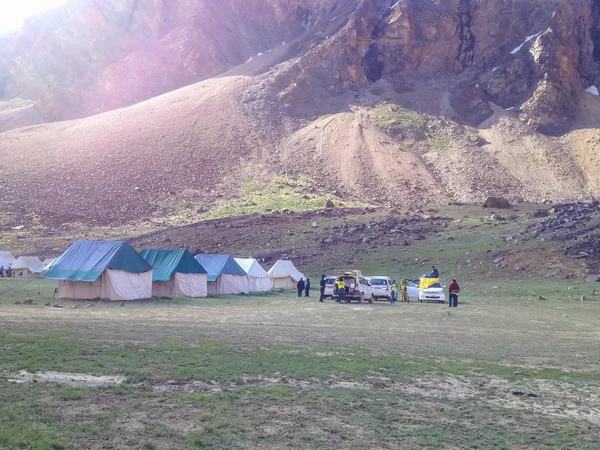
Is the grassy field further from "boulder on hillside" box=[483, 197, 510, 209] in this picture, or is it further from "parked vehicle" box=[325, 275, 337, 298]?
"boulder on hillside" box=[483, 197, 510, 209]

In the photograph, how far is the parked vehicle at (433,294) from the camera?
36.7 m

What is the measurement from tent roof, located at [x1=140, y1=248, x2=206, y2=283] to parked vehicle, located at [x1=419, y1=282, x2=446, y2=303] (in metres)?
13.1

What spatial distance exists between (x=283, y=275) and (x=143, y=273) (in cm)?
1687

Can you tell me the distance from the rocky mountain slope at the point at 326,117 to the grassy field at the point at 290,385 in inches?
2311

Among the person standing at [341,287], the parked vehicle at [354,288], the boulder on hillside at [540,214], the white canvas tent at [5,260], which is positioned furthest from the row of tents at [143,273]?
the boulder on hillside at [540,214]

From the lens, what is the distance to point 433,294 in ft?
122

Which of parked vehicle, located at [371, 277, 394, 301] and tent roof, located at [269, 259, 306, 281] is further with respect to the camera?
tent roof, located at [269, 259, 306, 281]

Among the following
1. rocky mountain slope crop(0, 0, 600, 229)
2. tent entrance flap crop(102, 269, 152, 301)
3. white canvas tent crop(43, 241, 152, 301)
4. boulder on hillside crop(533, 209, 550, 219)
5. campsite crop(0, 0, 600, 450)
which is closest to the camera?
campsite crop(0, 0, 600, 450)

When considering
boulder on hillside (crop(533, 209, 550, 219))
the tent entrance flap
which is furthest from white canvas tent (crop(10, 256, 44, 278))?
boulder on hillside (crop(533, 209, 550, 219))

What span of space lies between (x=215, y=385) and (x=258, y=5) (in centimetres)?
17111

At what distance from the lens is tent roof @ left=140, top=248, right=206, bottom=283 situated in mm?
35094

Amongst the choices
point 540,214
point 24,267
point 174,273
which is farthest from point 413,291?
point 24,267

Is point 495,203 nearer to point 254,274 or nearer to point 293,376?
point 254,274

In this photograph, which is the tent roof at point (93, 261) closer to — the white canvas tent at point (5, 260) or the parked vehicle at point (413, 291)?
the parked vehicle at point (413, 291)
